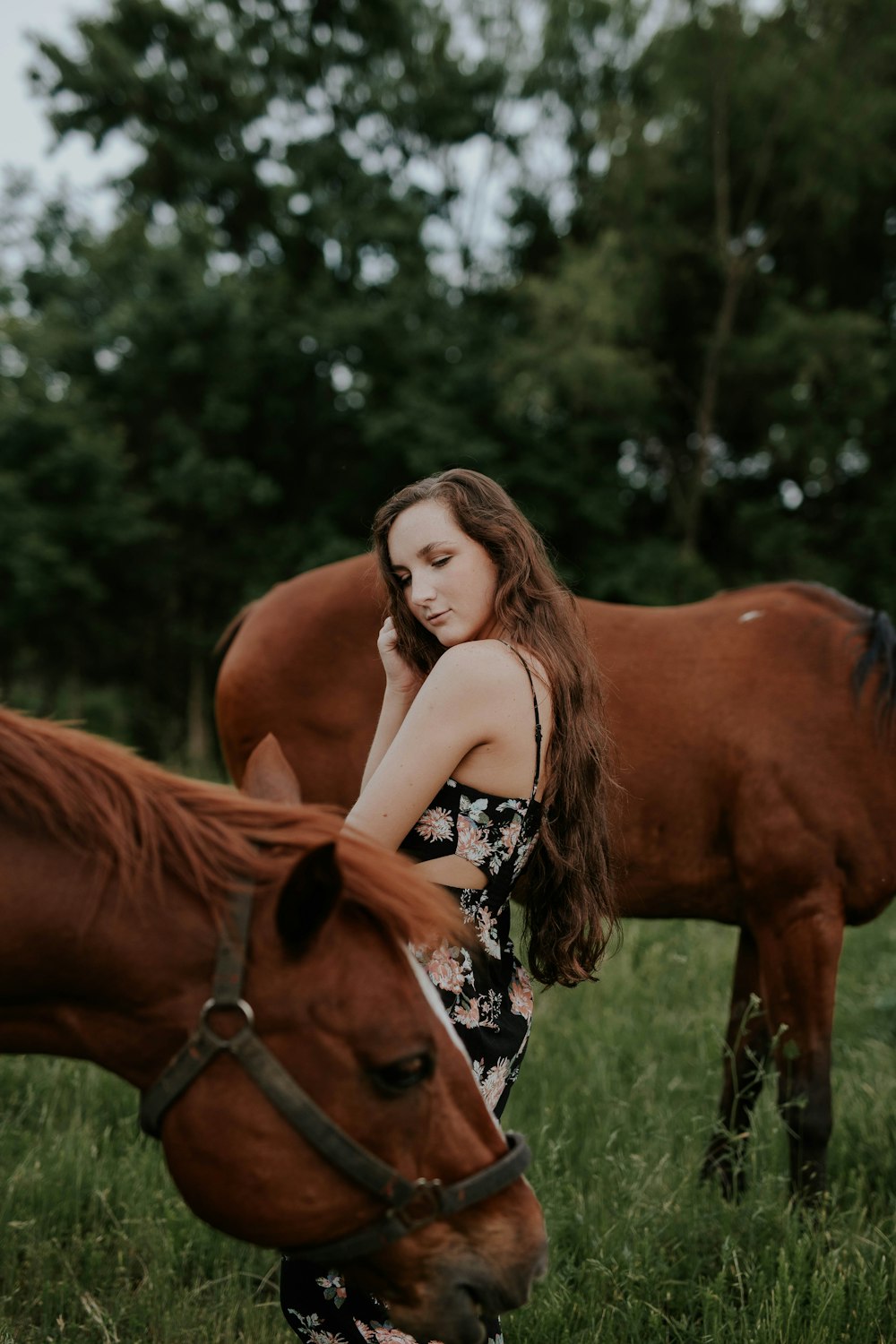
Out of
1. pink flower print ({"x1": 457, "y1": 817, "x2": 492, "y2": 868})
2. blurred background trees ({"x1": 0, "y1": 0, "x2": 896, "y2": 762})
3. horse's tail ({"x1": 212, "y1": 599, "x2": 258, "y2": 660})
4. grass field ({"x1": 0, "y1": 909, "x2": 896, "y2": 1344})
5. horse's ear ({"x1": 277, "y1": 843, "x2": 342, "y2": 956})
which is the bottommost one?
grass field ({"x1": 0, "y1": 909, "x2": 896, "y2": 1344})

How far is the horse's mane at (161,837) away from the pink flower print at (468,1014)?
1.43 feet

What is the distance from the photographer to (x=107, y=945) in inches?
51.7

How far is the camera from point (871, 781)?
127 inches

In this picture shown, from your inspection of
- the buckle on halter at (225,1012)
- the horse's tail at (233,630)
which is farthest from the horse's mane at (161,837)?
the horse's tail at (233,630)

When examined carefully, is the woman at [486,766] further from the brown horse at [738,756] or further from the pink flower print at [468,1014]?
the brown horse at [738,756]

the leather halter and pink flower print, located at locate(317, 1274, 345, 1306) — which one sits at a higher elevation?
the leather halter

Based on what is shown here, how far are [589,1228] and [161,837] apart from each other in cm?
200

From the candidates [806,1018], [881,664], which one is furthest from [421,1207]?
[881,664]

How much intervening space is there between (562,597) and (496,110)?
24.4 metres

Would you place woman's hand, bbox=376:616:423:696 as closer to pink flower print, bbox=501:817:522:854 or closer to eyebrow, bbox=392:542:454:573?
eyebrow, bbox=392:542:454:573

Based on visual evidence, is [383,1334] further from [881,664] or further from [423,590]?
[881,664]

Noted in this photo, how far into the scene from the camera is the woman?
1.73m

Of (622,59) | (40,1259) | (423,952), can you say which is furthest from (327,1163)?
(622,59)

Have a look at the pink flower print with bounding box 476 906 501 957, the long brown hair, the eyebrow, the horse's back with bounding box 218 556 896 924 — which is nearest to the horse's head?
the pink flower print with bounding box 476 906 501 957
